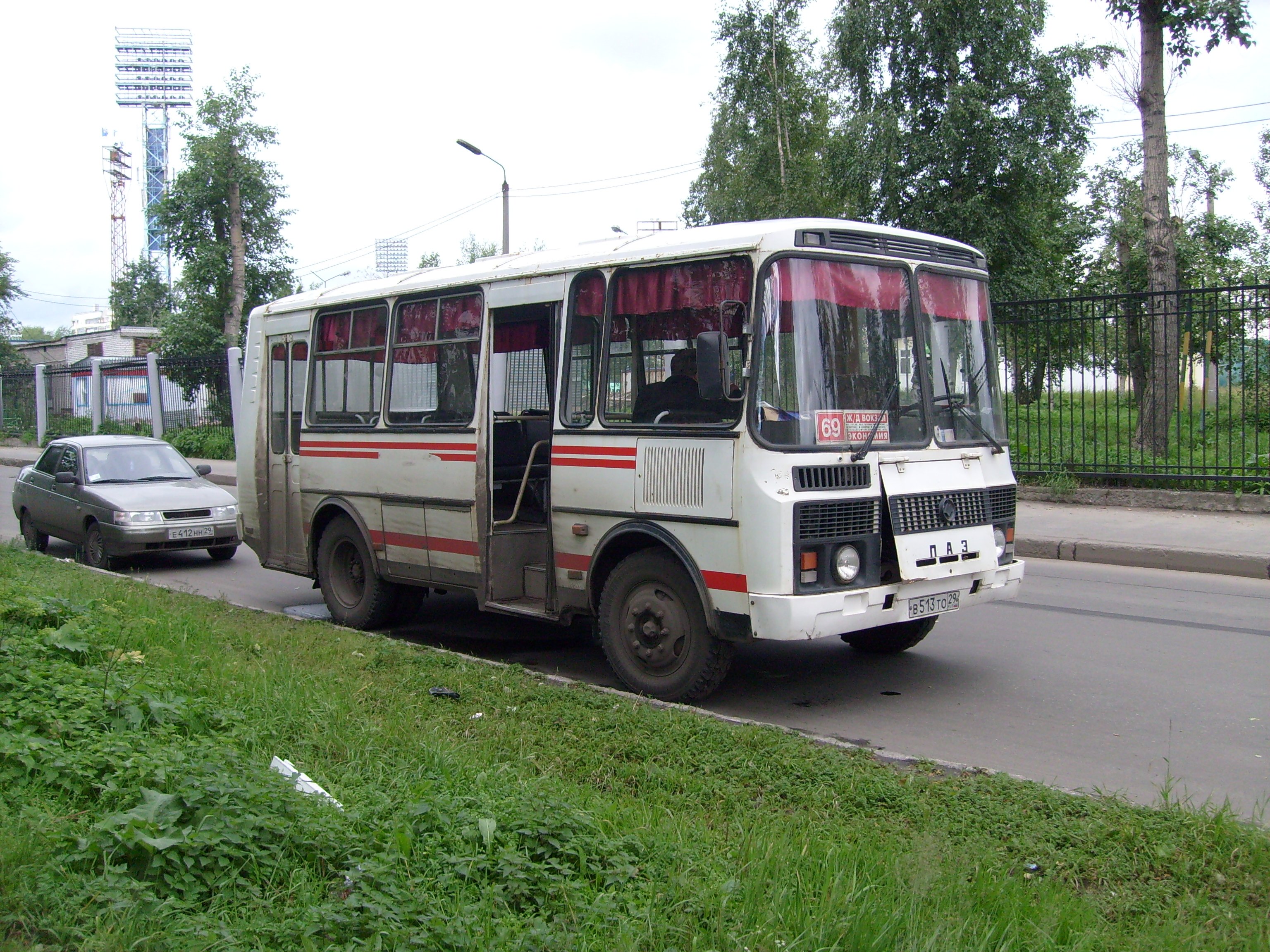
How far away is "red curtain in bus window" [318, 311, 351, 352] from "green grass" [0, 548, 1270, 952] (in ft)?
13.5

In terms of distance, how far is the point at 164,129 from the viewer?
100125 millimetres

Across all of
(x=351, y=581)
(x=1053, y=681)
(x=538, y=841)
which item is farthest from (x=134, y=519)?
(x=538, y=841)

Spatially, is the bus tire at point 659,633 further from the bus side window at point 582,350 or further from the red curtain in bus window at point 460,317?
the red curtain in bus window at point 460,317

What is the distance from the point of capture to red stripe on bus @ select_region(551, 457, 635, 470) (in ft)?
20.9

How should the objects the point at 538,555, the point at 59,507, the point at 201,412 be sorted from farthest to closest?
the point at 201,412 < the point at 59,507 < the point at 538,555

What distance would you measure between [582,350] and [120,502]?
817cm

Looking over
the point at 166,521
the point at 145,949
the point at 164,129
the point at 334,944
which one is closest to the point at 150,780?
the point at 145,949

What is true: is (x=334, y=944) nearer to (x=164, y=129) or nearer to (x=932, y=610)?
(x=932, y=610)

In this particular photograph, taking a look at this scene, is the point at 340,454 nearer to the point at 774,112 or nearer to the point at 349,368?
the point at 349,368

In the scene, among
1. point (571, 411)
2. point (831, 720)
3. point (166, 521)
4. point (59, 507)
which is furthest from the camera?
point (59, 507)

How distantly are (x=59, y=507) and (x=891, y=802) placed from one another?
483 inches

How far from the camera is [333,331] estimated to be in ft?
29.6

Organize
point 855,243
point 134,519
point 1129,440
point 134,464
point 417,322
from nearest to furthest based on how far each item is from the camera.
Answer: point 855,243 → point 417,322 → point 134,519 → point 134,464 → point 1129,440

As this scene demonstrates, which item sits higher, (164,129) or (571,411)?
(164,129)
